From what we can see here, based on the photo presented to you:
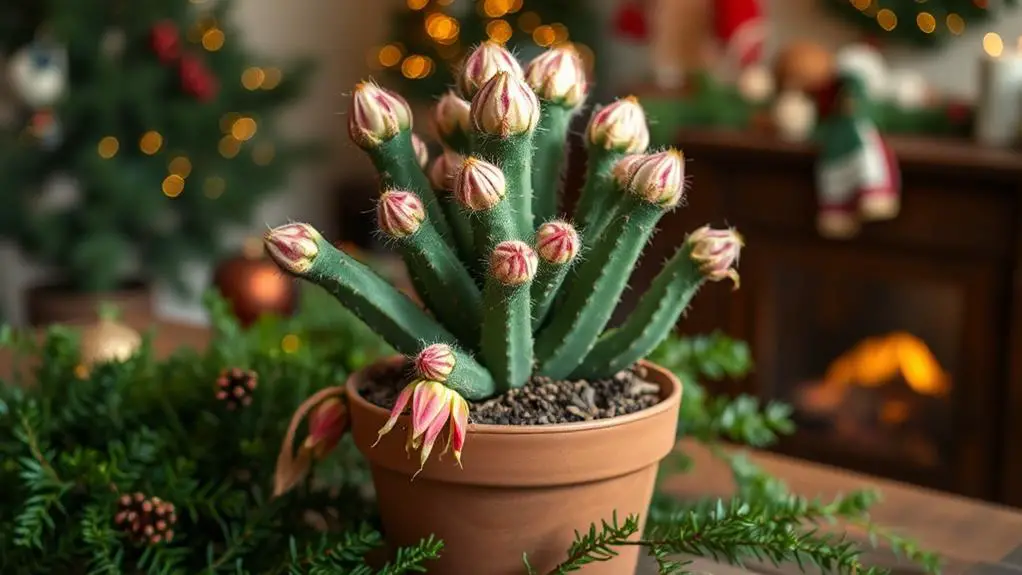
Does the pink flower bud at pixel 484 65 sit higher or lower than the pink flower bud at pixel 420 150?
higher

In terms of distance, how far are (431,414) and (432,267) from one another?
10 cm

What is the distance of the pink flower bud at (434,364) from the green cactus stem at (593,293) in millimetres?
96

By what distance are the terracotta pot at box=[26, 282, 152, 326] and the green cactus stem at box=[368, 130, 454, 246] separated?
2.29 meters

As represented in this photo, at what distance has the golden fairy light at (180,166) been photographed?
2.95 metres

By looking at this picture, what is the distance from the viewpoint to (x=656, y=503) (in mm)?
852

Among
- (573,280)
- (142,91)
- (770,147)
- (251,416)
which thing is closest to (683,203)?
(573,280)

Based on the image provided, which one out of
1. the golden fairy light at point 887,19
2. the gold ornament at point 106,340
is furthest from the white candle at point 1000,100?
the gold ornament at point 106,340

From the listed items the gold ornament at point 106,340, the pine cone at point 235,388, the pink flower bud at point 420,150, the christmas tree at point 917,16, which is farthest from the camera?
the christmas tree at point 917,16

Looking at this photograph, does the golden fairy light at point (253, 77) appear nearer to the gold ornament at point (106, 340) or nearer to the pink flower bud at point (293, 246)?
the gold ornament at point (106, 340)

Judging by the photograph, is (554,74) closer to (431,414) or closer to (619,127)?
(619,127)

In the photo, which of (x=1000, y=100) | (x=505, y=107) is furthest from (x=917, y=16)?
(x=505, y=107)

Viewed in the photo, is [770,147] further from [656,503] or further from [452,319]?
[452,319]

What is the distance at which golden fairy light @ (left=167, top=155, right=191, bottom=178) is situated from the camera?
2.95 metres

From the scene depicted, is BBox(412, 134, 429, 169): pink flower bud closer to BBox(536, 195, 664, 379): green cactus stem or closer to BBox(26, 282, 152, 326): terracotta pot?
BBox(536, 195, 664, 379): green cactus stem
